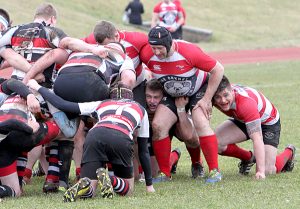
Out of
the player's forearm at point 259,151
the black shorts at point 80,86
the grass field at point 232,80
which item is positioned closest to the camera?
the grass field at point 232,80

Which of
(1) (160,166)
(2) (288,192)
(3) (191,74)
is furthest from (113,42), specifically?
(2) (288,192)


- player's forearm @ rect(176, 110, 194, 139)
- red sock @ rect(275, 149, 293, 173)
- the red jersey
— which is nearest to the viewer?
the red jersey

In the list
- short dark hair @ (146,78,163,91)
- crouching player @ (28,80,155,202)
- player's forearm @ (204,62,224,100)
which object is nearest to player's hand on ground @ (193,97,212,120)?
player's forearm @ (204,62,224,100)

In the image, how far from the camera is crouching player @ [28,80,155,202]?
6.34 m

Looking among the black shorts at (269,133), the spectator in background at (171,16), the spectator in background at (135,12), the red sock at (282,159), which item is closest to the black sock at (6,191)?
the black shorts at (269,133)

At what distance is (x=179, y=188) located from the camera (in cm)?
714

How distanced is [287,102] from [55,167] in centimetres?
724

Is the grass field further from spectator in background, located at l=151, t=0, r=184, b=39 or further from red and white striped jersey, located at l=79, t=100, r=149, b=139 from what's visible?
spectator in background, located at l=151, t=0, r=184, b=39

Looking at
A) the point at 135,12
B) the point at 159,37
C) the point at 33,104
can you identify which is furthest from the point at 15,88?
the point at 135,12

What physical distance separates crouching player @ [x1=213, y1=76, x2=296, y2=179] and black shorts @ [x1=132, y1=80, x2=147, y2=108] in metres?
0.71

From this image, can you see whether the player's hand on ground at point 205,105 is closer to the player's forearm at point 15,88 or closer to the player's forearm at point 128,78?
the player's forearm at point 128,78

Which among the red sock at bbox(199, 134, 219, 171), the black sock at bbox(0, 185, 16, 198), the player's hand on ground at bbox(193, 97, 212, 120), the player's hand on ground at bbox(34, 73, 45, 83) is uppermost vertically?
the player's hand on ground at bbox(34, 73, 45, 83)

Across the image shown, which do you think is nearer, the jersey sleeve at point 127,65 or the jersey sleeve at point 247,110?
the jersey sleeve at point 127,65

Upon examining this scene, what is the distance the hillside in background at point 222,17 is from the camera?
28.5m
